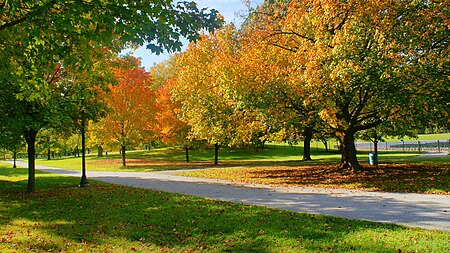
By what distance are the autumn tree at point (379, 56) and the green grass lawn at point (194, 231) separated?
6005 mm

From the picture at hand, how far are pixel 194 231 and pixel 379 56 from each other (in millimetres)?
8626

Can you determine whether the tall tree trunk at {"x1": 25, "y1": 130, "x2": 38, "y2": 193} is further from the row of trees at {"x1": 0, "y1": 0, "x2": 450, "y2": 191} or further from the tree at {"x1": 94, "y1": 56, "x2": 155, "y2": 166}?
the tree at {"x1": 94, "y1": 56, "x2": 155, "y2": 166}

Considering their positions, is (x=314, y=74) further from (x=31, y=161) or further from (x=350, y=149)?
(x=31, y=161)

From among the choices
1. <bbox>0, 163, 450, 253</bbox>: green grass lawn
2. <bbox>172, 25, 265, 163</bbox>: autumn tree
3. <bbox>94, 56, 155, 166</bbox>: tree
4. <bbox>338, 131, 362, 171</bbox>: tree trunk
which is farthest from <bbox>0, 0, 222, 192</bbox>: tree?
<bbox>94, 56, 155, 166</bbox>: tree

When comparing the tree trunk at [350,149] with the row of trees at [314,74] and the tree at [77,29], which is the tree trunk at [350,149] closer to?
the row of trees at [314,74]

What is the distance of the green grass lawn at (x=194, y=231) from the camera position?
5426 mm

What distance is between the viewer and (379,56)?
1097 centimetres

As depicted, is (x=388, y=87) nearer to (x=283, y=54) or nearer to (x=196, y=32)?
(x=283, y=54)

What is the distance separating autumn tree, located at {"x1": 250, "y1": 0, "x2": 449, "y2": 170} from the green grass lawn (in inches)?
236

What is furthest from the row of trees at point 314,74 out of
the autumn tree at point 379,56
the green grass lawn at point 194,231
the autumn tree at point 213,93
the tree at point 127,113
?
the tree at point 127,113

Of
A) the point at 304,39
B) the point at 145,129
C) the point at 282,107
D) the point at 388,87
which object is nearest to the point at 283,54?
the point at 304,39

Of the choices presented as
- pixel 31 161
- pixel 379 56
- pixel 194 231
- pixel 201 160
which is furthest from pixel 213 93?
pixel 194 231

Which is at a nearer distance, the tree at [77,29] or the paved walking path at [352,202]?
the tree at [77,29]

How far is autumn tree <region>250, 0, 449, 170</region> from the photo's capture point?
10898 mm
